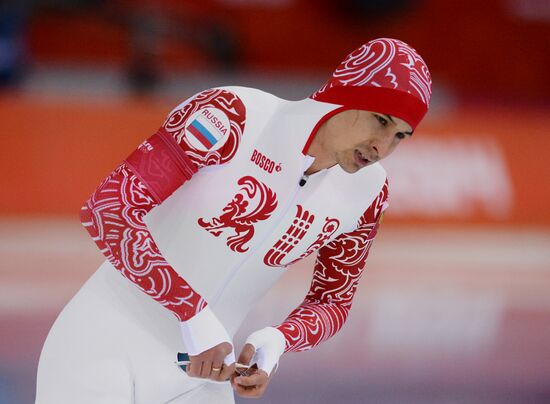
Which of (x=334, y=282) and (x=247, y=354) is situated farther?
(x=334, y=282)

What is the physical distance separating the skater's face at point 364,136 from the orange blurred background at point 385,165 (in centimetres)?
196

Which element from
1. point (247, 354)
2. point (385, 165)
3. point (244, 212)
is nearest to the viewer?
point (247, 354)

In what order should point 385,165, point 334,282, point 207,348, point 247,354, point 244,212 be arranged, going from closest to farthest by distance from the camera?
point 207,348, point 247,354, point 244,212, point 334,282, point 385,165

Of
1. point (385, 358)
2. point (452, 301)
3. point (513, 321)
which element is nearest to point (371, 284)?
point (452, 301)

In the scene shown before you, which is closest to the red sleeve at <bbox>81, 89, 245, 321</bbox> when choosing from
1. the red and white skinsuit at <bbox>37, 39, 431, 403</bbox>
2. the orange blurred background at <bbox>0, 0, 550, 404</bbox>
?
the red and white skinsuit at <bbox>37, 39, 431, 403</bbox>

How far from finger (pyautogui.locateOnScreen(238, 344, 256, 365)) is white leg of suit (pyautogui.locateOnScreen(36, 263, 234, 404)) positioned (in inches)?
8.7

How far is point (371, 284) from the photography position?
6.48 m

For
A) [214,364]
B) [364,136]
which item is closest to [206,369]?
[214,364]

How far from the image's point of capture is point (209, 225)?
248cm

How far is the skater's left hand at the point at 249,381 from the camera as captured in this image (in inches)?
90.7

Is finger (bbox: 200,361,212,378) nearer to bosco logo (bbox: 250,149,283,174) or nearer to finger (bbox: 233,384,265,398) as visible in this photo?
finger (bbox: 233,384,265,398)

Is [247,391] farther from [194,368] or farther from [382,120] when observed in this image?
[382,120]

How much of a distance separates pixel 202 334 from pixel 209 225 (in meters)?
0.32

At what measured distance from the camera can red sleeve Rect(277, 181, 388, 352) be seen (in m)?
2.63
